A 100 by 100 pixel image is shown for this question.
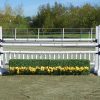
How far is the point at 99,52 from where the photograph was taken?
12688mm

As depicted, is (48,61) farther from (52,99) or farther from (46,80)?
(52,99)

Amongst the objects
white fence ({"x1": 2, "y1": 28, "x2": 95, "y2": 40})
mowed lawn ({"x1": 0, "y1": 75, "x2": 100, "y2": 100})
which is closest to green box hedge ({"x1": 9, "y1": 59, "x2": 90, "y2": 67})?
mowed lawn ({"x1": 0, "y1": 75, "x2": 100, "y2": 100})

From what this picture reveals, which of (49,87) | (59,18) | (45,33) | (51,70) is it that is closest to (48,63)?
(51,70)

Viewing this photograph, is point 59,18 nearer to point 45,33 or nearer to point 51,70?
point 45,33

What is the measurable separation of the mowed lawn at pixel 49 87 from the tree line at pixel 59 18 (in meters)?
45.5

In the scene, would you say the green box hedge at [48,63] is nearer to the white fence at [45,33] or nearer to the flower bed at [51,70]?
the flower bed at [51,70]

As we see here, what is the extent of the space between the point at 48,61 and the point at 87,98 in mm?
4105

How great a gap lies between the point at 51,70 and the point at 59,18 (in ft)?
160

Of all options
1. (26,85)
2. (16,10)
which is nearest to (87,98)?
(26,85)

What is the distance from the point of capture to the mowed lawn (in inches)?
347

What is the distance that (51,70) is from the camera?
12391 millimetres

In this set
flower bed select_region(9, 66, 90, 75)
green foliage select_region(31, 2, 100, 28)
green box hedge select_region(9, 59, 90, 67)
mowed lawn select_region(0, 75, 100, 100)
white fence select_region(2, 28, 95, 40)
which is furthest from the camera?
green foliage select_region(31, 2, 100, 28)

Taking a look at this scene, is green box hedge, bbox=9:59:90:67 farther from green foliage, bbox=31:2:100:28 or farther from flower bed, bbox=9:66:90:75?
green foliage, bbox=31:2:100:28

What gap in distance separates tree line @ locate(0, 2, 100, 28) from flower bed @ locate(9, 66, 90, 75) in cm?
4470
